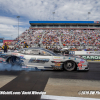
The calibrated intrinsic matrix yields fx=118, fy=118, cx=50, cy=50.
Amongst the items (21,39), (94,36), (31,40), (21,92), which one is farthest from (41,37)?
(21,92)

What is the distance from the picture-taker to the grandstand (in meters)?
30.2

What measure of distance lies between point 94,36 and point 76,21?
10.4 meters

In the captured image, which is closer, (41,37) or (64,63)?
(64,63)

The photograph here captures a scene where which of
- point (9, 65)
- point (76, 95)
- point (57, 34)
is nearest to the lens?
point (76, 95)

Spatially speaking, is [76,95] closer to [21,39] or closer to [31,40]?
[31,40]

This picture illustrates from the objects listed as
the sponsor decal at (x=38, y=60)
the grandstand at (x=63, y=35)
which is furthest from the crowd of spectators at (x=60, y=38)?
the sponsor decal at (x=38, y=60)

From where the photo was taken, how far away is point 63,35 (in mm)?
35469

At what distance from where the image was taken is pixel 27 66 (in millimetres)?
5941

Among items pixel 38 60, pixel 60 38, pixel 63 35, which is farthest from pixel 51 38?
pixel 38 60

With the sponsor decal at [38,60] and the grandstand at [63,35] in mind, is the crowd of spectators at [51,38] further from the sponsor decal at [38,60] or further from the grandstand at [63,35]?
the sponsor decal at [38,60]

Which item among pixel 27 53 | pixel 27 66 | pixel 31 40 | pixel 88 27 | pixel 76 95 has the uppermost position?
pixel 88 27

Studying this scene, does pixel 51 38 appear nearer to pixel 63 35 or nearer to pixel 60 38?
pixel 60 38

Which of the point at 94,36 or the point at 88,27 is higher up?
Result: the point at 88,27

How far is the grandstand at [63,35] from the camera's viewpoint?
30250 mm
